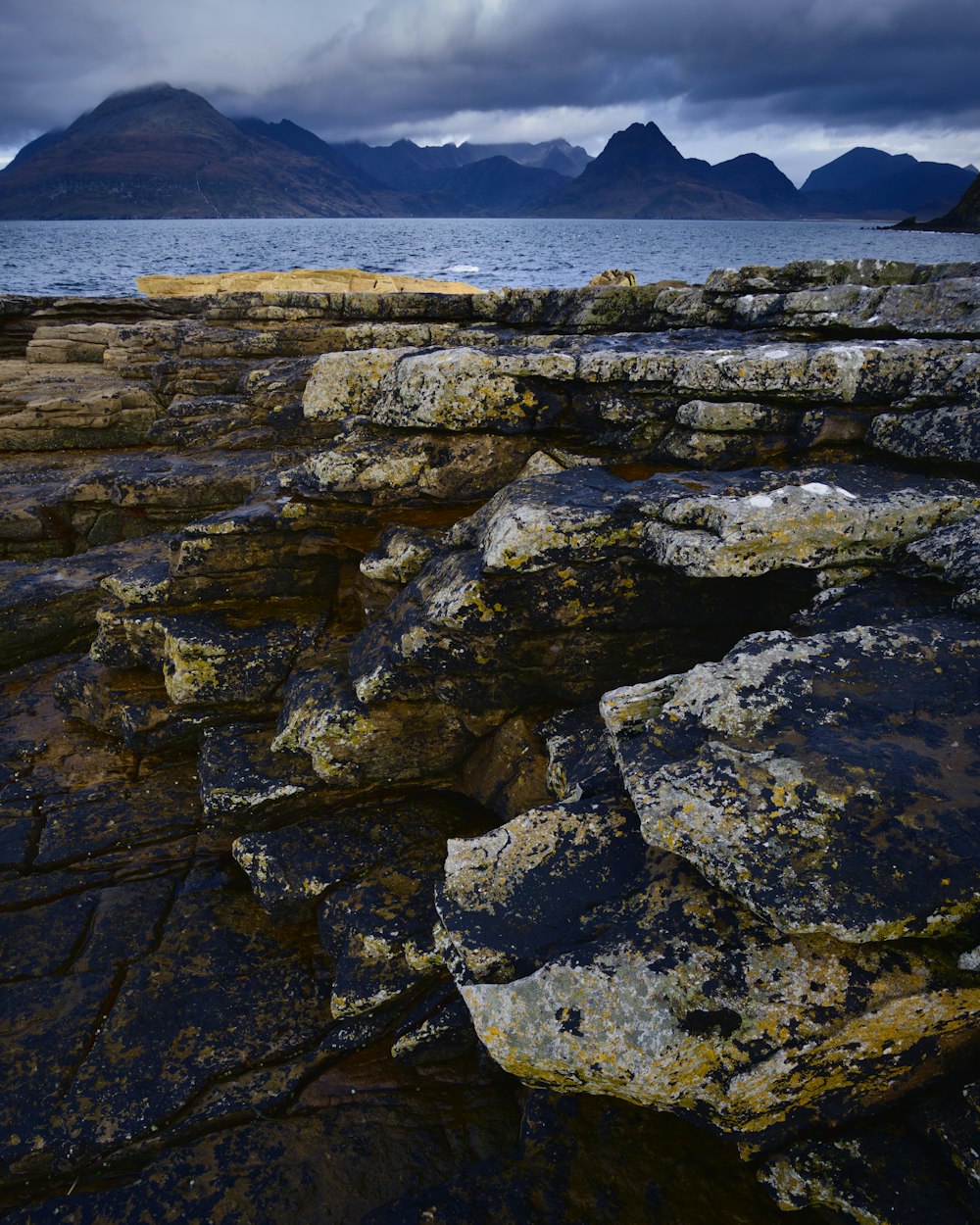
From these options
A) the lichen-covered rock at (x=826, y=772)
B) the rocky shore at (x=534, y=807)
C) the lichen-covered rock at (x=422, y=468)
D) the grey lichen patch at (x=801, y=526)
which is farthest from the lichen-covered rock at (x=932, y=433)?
the lichen-covered rock at (x=422, y=468)

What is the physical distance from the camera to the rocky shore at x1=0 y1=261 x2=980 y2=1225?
385 centimetres

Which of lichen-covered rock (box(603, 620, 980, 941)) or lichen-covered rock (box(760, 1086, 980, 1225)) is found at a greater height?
lichen-covered rock (box(603, 620, 980, 941))

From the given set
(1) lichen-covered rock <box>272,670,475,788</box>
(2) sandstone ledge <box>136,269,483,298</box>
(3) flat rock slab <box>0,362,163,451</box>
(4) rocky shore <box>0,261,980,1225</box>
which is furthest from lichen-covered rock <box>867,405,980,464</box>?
(2) sandstone ledge <box>136,269,483,298</box>

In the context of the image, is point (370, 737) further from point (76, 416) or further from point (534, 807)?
point (76, 416)

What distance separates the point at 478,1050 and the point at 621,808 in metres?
2.33

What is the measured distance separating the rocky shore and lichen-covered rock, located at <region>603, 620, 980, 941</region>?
0.02m

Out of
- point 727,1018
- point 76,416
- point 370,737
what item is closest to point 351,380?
point 370,737

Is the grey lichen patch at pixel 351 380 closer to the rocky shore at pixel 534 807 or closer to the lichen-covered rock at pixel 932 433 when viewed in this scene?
the rocky shore at pixel 534 807

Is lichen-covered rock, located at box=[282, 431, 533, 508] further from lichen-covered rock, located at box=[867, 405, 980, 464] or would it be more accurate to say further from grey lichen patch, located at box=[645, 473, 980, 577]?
lichen-covered rock, located at box=[867, 405, 980, 464]

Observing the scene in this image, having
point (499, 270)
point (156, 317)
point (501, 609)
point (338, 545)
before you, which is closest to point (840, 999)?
point (501, 609)

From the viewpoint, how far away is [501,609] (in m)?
6.57

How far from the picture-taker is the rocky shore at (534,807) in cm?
385

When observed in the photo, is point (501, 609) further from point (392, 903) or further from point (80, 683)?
point (80, 683)

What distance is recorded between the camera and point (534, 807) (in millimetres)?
6520
